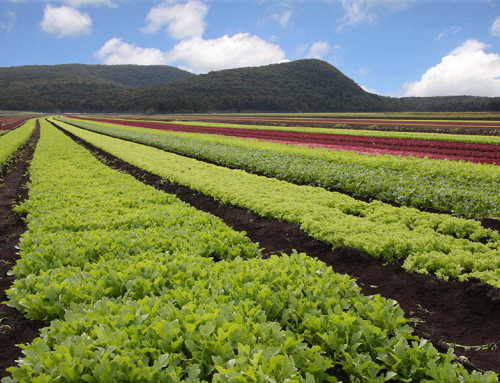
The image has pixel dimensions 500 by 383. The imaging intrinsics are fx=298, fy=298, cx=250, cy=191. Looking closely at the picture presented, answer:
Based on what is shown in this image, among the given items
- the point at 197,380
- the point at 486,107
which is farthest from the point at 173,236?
the point at 486,107

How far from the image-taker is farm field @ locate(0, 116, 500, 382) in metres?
2.73

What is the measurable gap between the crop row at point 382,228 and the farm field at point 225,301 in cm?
3

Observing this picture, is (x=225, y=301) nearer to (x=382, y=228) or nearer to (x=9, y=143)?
(x=382, y=228)

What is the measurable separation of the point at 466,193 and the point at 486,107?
97810 mm

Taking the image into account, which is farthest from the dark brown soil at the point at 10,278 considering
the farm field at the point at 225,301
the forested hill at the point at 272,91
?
the forested hill at the point at 272,91

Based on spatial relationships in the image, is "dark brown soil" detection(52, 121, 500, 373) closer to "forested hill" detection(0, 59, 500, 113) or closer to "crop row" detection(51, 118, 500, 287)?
"crop row" detection(51, 118, 500, 287)

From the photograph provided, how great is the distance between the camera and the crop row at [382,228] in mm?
5344

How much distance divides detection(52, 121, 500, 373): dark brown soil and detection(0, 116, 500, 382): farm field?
3cm

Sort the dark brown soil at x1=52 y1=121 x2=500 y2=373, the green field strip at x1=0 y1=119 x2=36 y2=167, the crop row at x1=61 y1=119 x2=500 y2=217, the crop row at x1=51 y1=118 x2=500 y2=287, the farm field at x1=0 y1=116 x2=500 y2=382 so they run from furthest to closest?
1. the green field strip at x1=0 y1=119 x2=36 y2=167
2. the crop row at x1=61 y1=119 x2=500 y2=217
3. the crop row at x1=51 y1=118 x2=500 y2=287
4. the dark brown soil at x1=52 y1=121 x2=500 y2=373
5. the farm field at x1=0 y1=116 x2=500 y2=382

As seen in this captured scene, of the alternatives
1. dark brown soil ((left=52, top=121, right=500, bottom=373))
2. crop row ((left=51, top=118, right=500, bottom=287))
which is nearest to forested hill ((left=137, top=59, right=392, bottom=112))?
crop row ((left=51, top=118, right=500, bottom=287))

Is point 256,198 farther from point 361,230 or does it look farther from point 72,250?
point 72,250

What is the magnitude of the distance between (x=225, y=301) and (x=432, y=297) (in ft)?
11.4

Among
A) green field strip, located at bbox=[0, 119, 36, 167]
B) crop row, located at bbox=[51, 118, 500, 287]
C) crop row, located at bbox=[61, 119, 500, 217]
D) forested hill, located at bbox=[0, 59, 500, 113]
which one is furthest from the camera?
forested hill, located at bbox=[0, 59, 500, 113]

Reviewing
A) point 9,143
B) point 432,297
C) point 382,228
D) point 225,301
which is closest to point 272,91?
point 9,143
